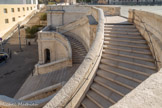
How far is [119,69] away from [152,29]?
82.6 inches

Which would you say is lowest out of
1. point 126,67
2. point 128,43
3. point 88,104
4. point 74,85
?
point 88,104

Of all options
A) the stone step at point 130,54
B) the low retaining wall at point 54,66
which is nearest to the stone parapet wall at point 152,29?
the stone step at point 130,54

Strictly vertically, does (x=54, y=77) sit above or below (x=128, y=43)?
below

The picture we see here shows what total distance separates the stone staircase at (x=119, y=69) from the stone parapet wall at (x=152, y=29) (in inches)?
9.5

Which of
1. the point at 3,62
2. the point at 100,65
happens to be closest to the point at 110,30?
the point at 100,65

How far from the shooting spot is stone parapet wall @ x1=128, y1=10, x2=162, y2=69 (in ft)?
16.0

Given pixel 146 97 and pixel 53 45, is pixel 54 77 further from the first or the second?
pixel 146 97

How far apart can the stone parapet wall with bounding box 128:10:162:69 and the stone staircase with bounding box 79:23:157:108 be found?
0.79 ft

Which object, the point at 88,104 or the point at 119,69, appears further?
the point at 119,69

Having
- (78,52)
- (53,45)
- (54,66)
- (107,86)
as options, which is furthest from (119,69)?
(53,45)

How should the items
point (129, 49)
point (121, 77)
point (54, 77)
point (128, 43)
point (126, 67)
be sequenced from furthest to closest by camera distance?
1. point (54, 77)
2. point (128, 43)
3. point (129, 49)
4. point (126, 67)
5. point (121, 77)

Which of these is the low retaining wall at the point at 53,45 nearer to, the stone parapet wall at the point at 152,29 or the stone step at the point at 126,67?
the stone parapet wall at the point at 152,29

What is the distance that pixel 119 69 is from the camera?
5.13m

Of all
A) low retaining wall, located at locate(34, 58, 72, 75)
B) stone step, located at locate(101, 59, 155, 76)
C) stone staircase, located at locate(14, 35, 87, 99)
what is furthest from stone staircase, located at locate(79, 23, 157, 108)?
low retaining wall, located at locate(34, 58, 72, 75)
